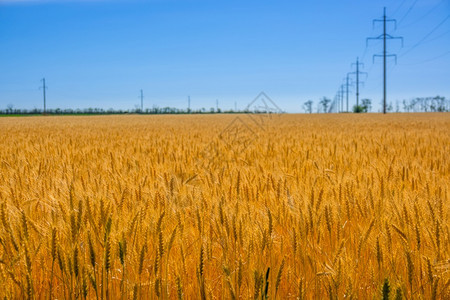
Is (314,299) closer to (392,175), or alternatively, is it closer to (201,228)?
(201,228)

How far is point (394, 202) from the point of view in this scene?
192 cm

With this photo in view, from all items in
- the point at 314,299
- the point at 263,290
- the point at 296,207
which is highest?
the point at 296,207

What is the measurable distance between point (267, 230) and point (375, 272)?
1.37 ft

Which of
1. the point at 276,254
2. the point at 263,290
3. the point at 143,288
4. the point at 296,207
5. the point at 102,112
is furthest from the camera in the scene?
the point at 102,112

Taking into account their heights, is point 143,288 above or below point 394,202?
below

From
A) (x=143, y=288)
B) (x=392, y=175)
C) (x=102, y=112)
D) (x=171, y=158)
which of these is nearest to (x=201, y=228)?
(x=143, y=288)

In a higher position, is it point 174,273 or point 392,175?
point 392,175

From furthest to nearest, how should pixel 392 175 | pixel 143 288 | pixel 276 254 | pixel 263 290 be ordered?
1. pixel 392 175
2. pixel 276 254
3. pixel 143 288
4. pixel 263 290

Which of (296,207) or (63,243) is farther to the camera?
(296,207)

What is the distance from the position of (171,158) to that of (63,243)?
2.83 metres

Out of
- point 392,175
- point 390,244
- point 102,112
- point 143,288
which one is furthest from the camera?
point 102,112

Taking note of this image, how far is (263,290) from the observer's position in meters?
1.17

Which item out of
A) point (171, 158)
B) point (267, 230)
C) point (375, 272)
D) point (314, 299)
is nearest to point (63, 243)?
point (267, 230)

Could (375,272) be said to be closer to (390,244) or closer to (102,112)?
(390,244)
